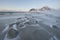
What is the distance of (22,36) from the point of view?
101 cm

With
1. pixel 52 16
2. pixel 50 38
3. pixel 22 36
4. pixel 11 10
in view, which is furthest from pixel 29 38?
pixel 52 16

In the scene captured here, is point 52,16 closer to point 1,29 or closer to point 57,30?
point 57,30

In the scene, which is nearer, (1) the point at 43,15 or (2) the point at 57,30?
(2) the point at 57,30

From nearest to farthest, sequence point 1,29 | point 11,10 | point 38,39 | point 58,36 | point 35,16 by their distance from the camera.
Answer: point 38,39 < point 58,36 < point 1,29 < point 11,10 < point 35,16

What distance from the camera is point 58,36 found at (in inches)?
42.2

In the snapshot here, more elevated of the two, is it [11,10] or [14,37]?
[11,10]

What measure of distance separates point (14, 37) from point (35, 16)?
2.97ft

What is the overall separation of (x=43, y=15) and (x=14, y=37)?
33.8 inches

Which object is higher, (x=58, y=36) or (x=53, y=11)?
(x=53, y=11)

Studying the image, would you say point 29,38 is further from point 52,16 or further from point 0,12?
point 52,16

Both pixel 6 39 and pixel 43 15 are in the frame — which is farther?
pixel 43 15

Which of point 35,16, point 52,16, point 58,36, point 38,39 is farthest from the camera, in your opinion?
point 35,16

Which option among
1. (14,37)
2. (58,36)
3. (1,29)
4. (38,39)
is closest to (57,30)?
(58,36)

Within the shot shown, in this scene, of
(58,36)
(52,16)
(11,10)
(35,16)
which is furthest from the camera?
(35,16)
